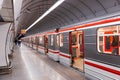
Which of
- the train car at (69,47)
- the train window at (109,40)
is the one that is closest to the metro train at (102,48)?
the train window at (109,40)

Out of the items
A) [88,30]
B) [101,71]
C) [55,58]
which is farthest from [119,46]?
[55,58]

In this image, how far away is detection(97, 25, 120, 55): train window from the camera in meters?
5.12

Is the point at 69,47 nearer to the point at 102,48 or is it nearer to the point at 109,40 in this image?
the point at 102,48

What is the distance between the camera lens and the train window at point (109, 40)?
5121mm

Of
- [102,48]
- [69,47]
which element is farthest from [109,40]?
[69,47]

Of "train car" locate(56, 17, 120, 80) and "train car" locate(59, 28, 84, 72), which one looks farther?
"train car" locate(59, 28, 84, 72)

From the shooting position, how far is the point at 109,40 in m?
5.41

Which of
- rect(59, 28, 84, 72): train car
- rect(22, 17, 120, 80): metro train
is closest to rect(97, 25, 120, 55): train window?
rect(22, 17, 120, 80): metro train

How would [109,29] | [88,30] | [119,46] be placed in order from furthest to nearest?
[88,30], [109,29], [119,46]

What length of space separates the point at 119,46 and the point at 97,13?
8541 mm

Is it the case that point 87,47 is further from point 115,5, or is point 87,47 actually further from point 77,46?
point 115,5

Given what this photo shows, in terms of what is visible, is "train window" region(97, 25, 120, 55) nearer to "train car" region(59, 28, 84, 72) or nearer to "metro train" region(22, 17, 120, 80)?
"metro train" region(22, 17, 120, 80)

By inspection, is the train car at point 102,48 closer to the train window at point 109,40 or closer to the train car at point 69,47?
the train window at point 109,40

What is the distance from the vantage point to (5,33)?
28.7 feet
